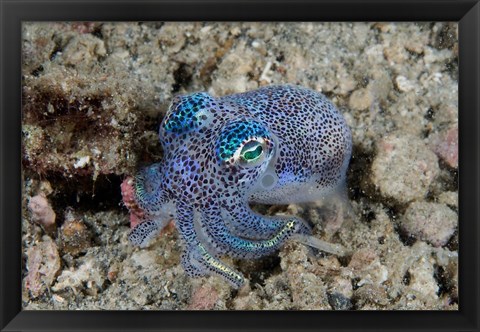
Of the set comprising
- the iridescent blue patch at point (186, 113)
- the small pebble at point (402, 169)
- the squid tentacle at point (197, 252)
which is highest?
the iridescent blue patch at point (186, 113)

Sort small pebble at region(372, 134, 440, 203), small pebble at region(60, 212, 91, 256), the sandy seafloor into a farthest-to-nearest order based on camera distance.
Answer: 1. small pebble at region(372, 134, 440, 203)
2. small pebble at region(60, 212, 91, 256)
3. the sandy seafloor

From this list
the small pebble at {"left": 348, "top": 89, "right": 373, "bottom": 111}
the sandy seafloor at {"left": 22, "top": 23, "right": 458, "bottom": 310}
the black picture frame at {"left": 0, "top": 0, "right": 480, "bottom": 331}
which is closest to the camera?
the black picture frame at {"left": 0, "top": 0, "right": 480, "bottom": 331}

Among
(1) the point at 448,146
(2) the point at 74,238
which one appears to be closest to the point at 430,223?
(1) the point at 448,146

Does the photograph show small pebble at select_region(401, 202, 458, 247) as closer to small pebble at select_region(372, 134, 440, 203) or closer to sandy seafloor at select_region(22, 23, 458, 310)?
sandy seafloor at select_region(22, 23, 458, 310)

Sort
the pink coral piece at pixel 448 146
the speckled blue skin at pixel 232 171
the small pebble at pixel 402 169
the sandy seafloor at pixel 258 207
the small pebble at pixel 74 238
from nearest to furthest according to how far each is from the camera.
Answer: the speckled blue skin at pixel 232 171
the sandy seafloor at pixel 258 207
the small pebble at pixel 74 238
the small pebble at pixel 402 169
the pink coral piece at pixel 448 146

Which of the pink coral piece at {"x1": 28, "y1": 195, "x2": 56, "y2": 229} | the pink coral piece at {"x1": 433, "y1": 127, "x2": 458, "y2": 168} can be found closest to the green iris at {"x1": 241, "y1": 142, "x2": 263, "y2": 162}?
the pink coral piece at {"x1": 28, "y1": 195, "x2": 56, "y2": 229}

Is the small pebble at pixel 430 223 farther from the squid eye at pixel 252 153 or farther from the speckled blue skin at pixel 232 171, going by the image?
the squid eye at pixel 252 153

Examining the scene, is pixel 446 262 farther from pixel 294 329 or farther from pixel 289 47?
pixel 289 47

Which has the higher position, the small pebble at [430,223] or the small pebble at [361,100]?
the small pebble at [361,100]
